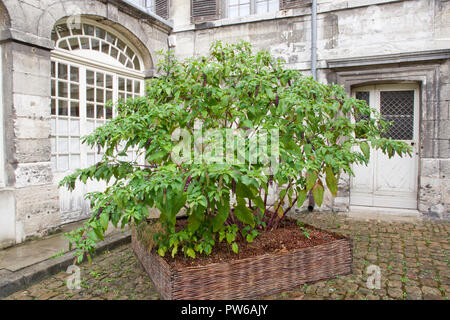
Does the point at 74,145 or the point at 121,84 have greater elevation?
the point at 121,84

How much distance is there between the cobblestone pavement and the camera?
296 cm

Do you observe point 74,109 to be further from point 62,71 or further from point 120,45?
point 120,45

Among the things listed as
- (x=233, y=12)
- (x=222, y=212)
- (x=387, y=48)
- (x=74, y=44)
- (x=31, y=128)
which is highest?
(x=233, y=12)

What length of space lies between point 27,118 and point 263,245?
3.53m

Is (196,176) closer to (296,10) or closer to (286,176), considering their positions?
(286,176)

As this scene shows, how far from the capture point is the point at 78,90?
545 cm

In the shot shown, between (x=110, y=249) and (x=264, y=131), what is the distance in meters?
2.67

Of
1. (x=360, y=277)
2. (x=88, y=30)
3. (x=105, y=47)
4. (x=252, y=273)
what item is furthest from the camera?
(x=105, y=47)

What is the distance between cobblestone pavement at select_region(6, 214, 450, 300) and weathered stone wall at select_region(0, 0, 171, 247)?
123 centimetres

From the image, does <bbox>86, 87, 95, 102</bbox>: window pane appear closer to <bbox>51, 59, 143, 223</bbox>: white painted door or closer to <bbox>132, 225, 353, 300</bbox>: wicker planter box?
<bbox>51, 59, 143, 223</bbox>: white painted door

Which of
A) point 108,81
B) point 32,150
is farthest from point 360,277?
point 108,81

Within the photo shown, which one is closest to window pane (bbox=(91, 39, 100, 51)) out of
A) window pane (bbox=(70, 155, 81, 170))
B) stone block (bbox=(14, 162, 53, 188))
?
window pane (bbox=(70, 155, 81, 170))

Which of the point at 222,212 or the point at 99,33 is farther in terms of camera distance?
the point at 99,33

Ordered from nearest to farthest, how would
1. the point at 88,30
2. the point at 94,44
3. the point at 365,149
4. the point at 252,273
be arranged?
the point at 252,273
the point at 365,149
the point at 88,30
the point at 94,44
